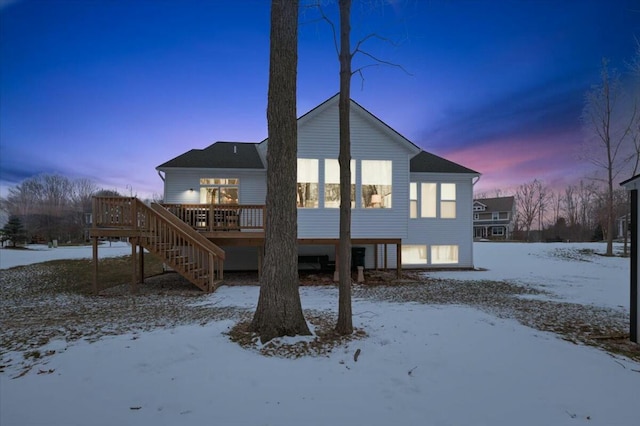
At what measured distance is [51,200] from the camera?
2109 inches

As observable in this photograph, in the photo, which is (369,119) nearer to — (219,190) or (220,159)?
(220,159)

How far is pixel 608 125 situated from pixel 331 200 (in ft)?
76.2

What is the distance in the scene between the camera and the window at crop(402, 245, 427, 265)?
1292 cm

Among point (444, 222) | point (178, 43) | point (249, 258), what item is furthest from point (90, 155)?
point (444, 222)

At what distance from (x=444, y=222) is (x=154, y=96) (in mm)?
23953

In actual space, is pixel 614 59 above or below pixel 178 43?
above

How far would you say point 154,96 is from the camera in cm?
2297

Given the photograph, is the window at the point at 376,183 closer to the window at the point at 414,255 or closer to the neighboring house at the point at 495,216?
the window at the point at 414,255

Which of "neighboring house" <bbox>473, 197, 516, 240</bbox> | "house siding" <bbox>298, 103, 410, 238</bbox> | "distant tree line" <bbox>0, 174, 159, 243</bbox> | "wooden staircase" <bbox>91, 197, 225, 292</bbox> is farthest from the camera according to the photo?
"neighboring house" <bbox>473, 197, 516, 240</bbox>

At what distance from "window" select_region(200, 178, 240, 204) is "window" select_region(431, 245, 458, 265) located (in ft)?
30.4

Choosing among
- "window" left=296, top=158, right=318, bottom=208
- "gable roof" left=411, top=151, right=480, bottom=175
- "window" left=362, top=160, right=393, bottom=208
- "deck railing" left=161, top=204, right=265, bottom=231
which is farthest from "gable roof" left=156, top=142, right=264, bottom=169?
"gable roof" left=411, top=151, right=480, bottom=175

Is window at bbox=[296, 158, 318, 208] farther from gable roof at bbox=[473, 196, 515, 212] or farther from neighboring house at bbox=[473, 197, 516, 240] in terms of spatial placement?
gable roof at bbox=[473, 196, 515, 212]

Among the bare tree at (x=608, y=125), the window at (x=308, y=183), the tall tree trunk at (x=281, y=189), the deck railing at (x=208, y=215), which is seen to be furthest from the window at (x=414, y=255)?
the bare tree at (x=608, y=125)

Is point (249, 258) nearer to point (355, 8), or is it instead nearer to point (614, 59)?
point (355, 8)
